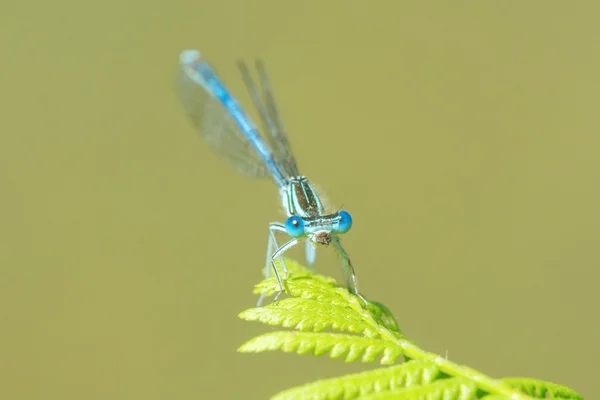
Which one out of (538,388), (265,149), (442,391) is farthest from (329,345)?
(265,149)

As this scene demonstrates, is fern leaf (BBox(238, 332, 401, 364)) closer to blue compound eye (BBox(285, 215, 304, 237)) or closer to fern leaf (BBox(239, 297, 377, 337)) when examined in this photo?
fern leaf (BBox(239, 297, 377, 337))

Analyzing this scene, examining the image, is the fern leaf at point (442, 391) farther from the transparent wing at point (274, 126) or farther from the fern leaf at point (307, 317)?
the transparent wing at point (274, 126)

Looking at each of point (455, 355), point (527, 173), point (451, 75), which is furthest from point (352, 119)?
point (455, 355)

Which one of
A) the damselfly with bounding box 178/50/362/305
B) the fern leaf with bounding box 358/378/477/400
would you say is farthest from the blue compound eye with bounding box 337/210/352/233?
the fern leaf with bounding box 358/378/477/400

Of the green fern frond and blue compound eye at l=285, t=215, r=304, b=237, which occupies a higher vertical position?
blue compound eye at l=285, t=215, r=304, b=237

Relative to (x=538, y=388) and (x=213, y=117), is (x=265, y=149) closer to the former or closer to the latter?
(x=213, y=117)

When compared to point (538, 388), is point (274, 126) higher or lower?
higher

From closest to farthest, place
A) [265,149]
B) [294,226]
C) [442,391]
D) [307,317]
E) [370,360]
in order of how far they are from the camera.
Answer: [442,391]
[370,360]
[307,317]
[294,226]
[265,149]

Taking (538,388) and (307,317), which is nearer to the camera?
(538,388)
